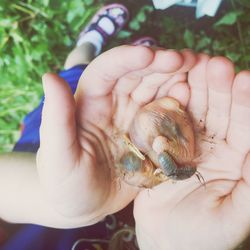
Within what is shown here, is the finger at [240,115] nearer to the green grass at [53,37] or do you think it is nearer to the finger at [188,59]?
the finger at [188,59]

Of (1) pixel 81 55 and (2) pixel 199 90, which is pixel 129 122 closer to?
(2) pixel 199 90

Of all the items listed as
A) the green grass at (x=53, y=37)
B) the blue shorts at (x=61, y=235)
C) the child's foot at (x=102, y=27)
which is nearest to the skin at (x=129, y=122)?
the blue shorts at (x=61, y=235)

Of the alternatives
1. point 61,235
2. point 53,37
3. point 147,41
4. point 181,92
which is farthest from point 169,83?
point 53,37

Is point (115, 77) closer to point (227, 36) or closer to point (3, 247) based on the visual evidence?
point (3, 247)

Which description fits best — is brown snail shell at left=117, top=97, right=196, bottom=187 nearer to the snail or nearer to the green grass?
the snail

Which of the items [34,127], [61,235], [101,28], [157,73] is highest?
[157,73]

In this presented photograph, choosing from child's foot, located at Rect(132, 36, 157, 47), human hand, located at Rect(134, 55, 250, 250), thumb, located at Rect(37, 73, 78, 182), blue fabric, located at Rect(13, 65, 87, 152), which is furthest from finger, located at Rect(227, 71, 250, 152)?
child's foot, located at Rect(132, 36, 157, 47)

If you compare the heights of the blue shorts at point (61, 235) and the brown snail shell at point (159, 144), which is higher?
the brown snail shell at point (159, 144)
